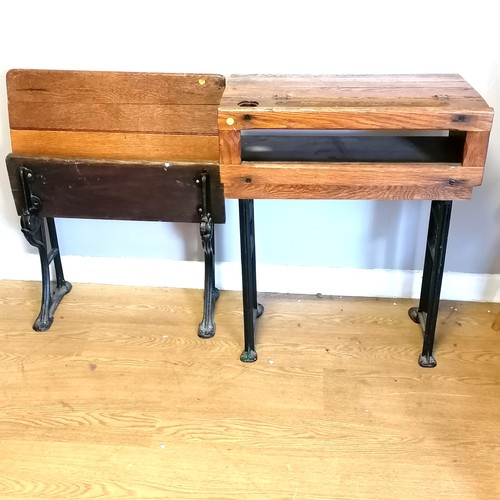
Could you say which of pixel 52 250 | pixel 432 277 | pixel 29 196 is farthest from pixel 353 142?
pixel 52 250

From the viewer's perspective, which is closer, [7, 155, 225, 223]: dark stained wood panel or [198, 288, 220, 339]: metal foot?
[7, 155, 225, 223]: dark stained wood panel

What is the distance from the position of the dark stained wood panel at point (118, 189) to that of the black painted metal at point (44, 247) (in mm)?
21

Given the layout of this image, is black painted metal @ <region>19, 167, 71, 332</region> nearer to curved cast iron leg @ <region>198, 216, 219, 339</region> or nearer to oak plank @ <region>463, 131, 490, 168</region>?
curved cast iron leg @ <region>198, 216, 219, 339</region>

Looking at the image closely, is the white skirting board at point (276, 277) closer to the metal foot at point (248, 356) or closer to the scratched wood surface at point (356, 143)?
the metal foot at point (248, 356)

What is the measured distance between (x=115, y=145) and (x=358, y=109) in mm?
790

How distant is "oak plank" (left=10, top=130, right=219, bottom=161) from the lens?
189 cm

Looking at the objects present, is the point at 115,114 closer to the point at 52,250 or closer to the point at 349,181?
the point at 52,250

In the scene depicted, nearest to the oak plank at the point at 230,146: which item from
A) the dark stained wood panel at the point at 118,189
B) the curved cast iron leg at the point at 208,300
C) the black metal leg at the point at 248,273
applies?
the black metal leg at the point at 248,273

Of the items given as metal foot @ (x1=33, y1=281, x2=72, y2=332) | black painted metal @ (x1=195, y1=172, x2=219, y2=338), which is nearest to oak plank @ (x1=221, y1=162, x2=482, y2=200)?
black painted metal @ (x1=195, y1=172, x2=219, y2=338)

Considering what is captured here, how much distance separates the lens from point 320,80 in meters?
1.73

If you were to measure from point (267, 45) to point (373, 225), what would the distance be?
2.15 ft

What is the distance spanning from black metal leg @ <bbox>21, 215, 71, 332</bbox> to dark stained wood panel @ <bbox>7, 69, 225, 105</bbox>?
14.7 inches

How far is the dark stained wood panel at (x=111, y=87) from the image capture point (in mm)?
1842

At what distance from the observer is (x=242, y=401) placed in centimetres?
177
